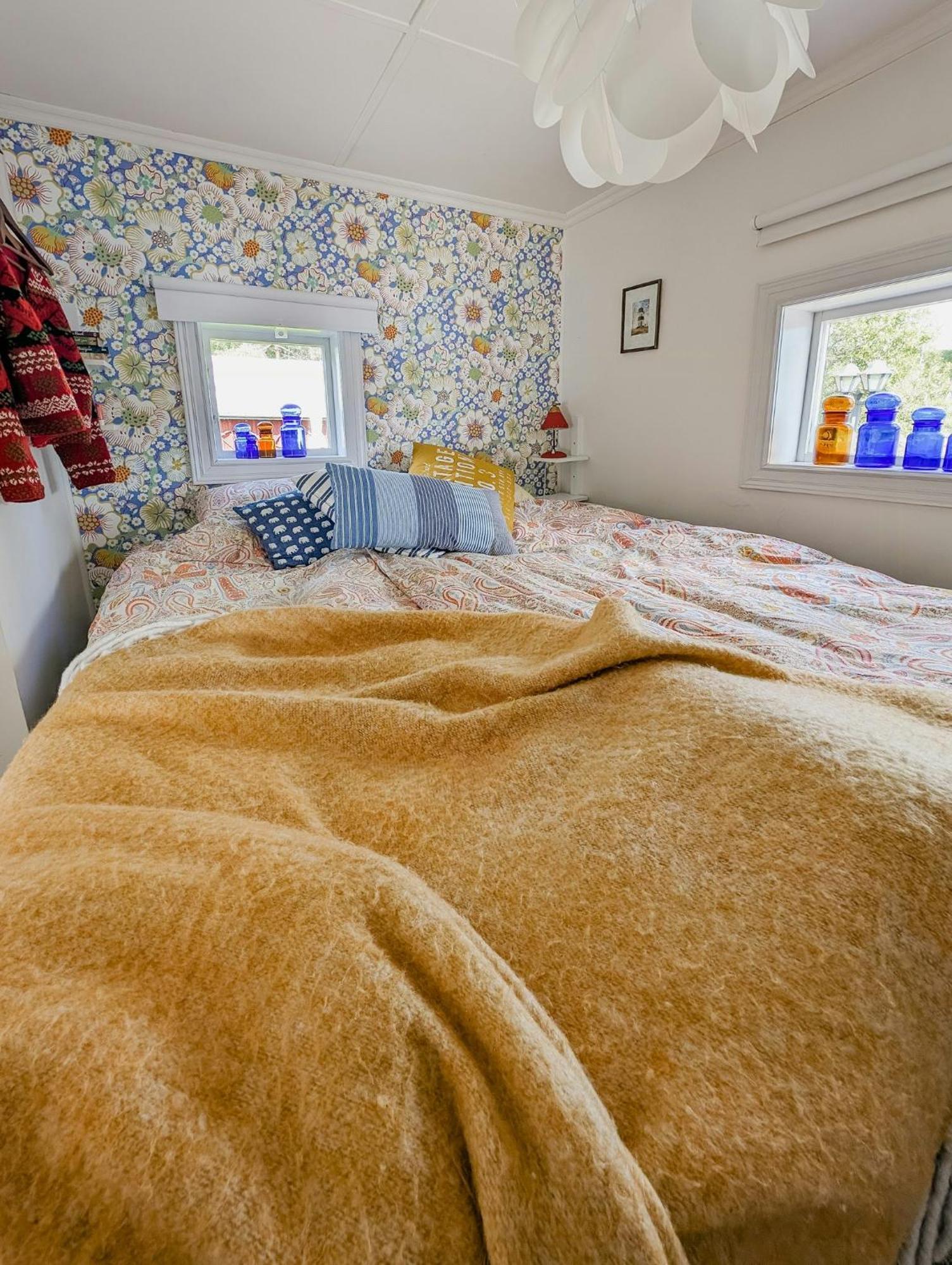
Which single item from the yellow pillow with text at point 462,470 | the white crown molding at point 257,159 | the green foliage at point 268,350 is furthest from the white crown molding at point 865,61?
the green foliage at point 268,350

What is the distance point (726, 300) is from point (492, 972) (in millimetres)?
2899

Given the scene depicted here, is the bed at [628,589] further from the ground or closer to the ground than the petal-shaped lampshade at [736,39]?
closer to the ground

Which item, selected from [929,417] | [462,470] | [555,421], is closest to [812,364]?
[929,417]

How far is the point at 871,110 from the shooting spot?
193 cm

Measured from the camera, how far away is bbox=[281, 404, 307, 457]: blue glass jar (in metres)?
2.84

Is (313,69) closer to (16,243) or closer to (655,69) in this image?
(16,243)

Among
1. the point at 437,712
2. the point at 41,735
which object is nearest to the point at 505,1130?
the point at 437,712

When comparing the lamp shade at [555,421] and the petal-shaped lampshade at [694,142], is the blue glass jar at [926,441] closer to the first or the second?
the petal-shaped lampshade at [694,142]

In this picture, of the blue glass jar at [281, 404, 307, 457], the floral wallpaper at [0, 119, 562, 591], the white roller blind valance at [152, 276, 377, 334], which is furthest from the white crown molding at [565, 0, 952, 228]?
the blue glass jar at [281, 404, 307, 457]

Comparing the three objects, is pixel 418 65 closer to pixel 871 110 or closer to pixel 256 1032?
pixel 871 110

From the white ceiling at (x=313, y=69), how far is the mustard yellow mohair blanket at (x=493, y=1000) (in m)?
2.21

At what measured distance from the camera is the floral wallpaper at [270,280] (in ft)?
7.43

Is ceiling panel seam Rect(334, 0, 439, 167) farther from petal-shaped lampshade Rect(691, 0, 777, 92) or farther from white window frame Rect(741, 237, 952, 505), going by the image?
white window frame Rect(741, 237, 952, 505)

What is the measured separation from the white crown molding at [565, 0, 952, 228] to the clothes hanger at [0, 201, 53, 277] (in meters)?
2.55
